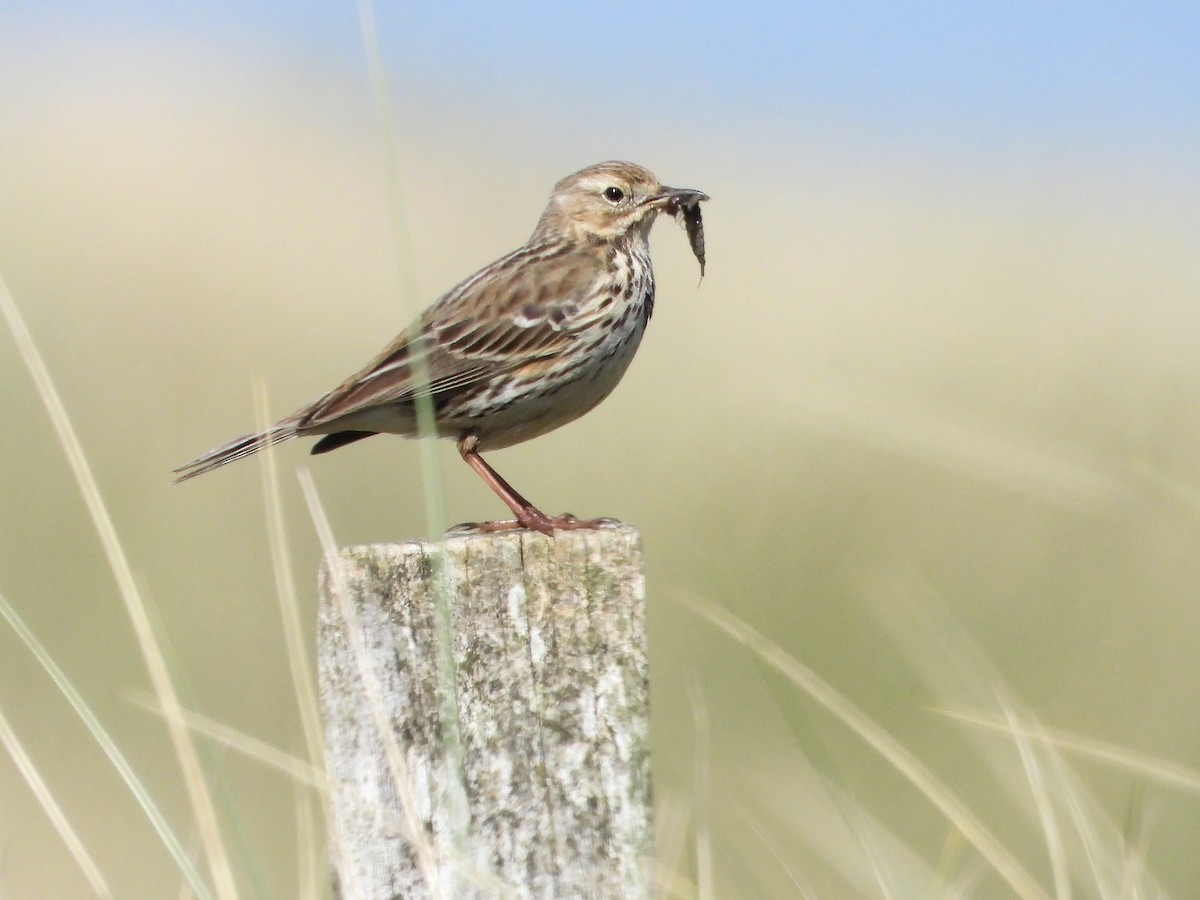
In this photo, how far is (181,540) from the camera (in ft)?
26.9

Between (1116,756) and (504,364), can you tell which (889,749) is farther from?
(504,364)

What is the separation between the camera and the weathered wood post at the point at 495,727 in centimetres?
255

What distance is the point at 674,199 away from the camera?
19.6 ft

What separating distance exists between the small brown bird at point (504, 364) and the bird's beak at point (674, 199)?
1.25ft

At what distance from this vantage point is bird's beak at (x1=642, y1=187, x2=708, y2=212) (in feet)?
19.4

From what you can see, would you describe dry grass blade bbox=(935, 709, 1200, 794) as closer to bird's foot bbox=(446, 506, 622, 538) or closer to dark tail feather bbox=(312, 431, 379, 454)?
bird's foot bbox=(446, 506, 622, 538)

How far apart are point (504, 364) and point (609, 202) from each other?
3.69 feet

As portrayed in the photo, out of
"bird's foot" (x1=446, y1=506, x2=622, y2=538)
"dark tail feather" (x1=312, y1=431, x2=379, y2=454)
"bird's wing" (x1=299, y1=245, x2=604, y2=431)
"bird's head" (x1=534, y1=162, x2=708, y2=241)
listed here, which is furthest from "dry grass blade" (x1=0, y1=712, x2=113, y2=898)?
"bird's head" (x1=534, y1=162, x2=708, y2=241)

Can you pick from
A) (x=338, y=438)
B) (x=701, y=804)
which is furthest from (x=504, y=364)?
(x=701, y=804)

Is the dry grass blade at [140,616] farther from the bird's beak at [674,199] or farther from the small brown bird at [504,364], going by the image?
the bird's beak at [674,199]

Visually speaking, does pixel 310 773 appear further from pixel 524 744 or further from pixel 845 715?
pixel 845 715

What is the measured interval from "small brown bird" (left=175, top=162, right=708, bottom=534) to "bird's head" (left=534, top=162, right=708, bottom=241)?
0.36 metres

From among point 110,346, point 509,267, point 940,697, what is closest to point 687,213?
point 509,267

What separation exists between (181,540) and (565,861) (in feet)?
19.7
